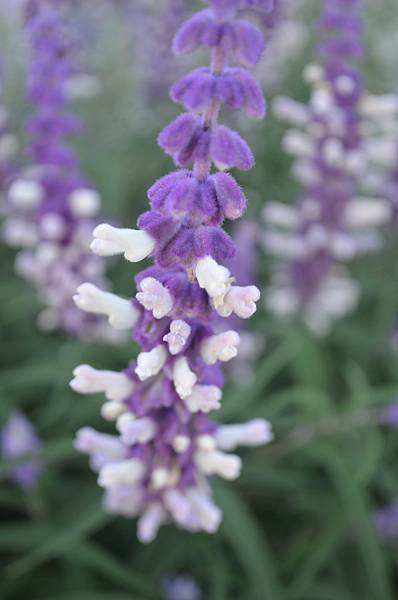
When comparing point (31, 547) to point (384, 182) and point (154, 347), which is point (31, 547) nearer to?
point (154, 347)

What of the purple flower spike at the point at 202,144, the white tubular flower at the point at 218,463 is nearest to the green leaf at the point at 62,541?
the white tubular flower at the point at 218,463

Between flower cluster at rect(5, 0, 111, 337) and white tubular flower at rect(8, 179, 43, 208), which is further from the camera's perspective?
white tubular flower at rect(8, 179, 43, 208)

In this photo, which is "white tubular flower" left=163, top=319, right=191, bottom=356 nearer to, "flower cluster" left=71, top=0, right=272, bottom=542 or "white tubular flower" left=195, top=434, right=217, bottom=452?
"flower cluster" left=71, top=0, right=272, bottom=542

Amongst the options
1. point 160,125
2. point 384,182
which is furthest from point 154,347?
point 160,125

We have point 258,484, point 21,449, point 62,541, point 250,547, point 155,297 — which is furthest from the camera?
point 258,484

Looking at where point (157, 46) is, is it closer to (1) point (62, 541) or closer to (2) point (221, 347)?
(1) point (62, 541)

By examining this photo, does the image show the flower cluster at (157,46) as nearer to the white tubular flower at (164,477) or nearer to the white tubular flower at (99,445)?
the white tubular flower at (99,445)

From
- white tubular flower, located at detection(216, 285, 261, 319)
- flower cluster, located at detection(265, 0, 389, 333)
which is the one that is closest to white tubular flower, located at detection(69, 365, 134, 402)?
white tubular flower, located at detection(216, 285, 261, 319)

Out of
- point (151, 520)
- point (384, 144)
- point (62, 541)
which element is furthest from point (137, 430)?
point (384, 144)
